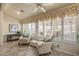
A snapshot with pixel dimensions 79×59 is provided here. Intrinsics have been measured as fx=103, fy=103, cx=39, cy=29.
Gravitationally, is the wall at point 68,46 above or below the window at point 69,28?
below

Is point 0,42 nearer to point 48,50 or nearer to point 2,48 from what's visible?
point 2,48

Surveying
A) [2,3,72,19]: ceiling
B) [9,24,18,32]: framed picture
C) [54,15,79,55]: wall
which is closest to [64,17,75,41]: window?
[54,15,79,55]: wall

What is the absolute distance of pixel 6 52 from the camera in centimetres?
203

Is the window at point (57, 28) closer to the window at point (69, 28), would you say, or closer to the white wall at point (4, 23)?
the window at point (69, 28)

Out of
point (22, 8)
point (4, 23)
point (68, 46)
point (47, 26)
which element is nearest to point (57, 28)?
point (47, 26)

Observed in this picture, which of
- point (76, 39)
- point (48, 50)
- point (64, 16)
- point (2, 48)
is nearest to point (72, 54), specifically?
point (76, 39)

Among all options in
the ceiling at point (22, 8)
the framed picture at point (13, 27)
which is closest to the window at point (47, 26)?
the ceiling at point (22, 8)

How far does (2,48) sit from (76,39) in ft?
4.84

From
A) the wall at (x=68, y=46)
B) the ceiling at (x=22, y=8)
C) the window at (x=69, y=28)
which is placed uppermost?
the ceiling at (x=22, y=8)

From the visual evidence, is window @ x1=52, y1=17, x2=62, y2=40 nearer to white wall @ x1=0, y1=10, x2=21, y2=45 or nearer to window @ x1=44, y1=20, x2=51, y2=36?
window @ x1=44, y1=20, x2=51, y2=36

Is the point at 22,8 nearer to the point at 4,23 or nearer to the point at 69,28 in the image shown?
the point at 4,23

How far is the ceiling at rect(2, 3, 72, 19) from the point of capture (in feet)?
6.76

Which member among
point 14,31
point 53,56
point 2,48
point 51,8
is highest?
point 51,8

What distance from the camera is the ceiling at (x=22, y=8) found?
2061 mm
